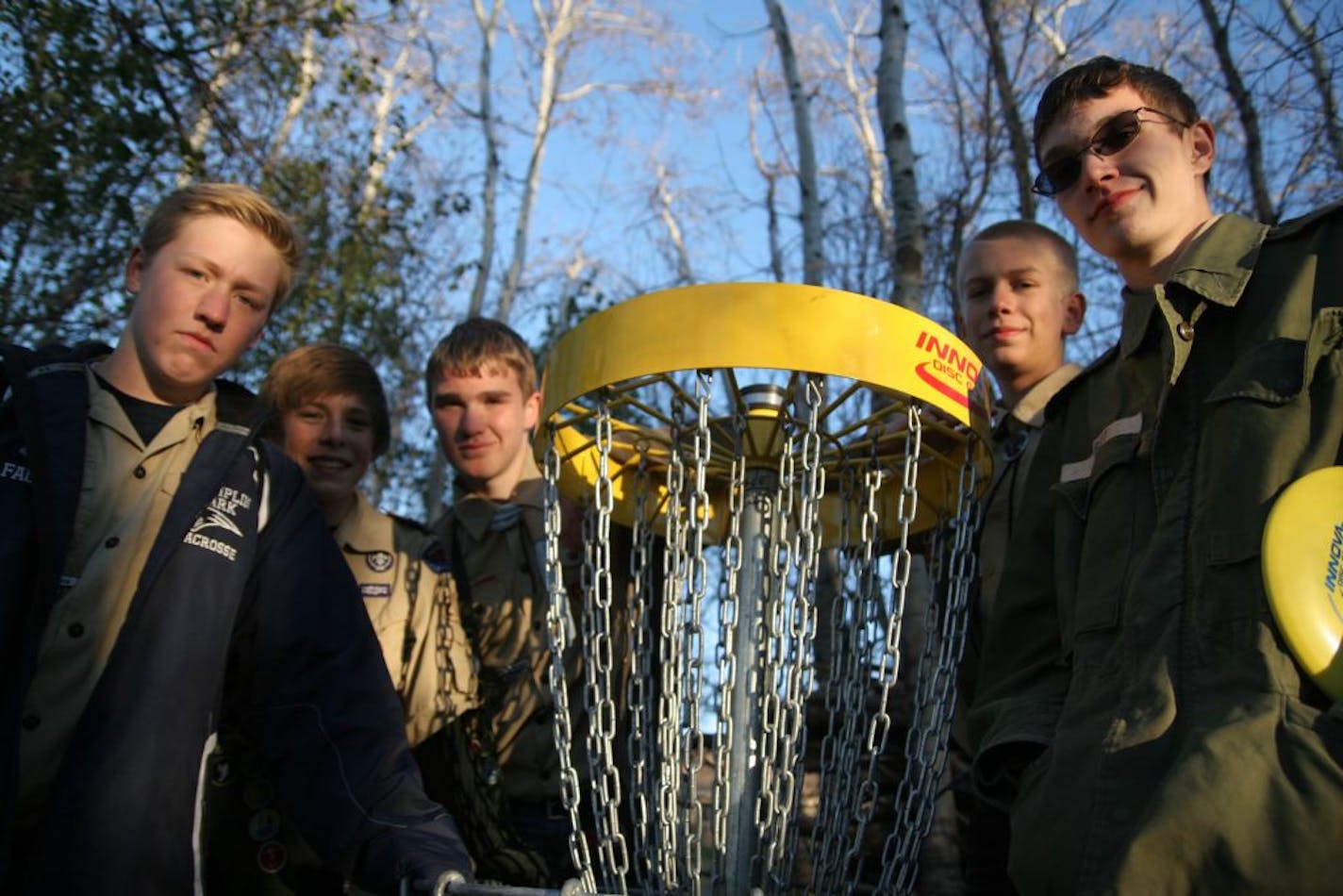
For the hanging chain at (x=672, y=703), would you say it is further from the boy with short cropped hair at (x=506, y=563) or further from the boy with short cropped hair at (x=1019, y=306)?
the boy with short cropped hair at (x=1019, y=306)

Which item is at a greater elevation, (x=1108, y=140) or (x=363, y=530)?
(x=1108, y=140)

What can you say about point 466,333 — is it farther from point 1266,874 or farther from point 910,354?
point 1266,874

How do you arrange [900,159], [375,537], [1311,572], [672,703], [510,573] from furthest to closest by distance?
1. [900,159]
2. [510,573]
3. [375,537]
4. [672,703]
5. [1311,572]

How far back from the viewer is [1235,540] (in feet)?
5.82

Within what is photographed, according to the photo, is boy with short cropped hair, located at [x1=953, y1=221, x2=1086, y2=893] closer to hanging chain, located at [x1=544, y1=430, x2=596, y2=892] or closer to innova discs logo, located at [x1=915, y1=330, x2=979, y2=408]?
innova discs logo, located at [x1=915, y1=330, x2=979, y2=408]

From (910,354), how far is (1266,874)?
1.06 metres

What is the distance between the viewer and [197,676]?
2.47 metres

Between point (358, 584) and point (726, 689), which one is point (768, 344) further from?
point (358, 584)

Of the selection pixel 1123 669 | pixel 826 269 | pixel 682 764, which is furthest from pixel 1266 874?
pixel 826 269

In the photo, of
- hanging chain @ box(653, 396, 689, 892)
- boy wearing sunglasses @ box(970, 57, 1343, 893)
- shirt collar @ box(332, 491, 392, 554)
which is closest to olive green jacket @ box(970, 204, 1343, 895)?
boy wearing sunglasses @ box(970, 57, 1343, 893)

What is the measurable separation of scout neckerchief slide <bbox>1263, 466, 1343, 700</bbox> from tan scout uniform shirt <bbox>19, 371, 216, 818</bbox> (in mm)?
2186

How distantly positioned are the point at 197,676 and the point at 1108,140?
2.21m

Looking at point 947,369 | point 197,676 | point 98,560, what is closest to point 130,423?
point 98,560

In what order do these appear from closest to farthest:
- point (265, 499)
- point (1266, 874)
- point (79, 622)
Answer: point (1266, 874) < point (79, 622) < point (265, 499)
